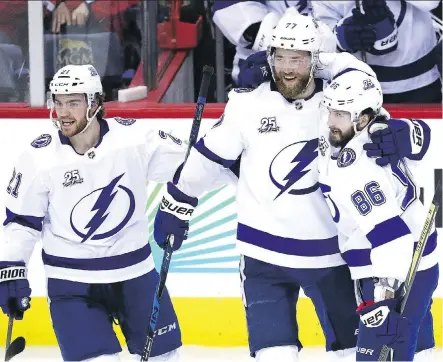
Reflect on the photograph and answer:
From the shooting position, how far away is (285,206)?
3.89 m

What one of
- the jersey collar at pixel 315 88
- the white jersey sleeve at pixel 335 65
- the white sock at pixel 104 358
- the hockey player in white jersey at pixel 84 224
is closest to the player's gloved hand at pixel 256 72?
the jersey collar at pixel 315 88

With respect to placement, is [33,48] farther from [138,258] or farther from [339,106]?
[339,106]

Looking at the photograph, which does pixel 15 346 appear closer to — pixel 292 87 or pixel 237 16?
pixel 292 87

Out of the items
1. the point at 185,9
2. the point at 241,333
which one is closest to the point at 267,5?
the point at 185,9

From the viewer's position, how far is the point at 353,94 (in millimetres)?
3783

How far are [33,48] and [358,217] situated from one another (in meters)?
1.74

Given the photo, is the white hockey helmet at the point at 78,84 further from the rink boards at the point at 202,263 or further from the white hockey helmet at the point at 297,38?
the rink boards at the point at 202,263

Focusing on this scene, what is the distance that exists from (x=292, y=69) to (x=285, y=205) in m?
0.37

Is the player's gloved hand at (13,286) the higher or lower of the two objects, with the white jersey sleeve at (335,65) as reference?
lower

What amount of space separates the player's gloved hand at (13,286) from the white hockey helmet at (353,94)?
967 millimetres

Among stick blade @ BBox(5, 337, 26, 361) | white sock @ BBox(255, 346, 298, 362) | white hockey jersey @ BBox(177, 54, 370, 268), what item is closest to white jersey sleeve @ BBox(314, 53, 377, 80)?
white hockey jersey @ BBox(177, 54, 370, 268)

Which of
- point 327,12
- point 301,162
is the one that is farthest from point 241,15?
point 301,162

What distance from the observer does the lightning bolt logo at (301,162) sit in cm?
388

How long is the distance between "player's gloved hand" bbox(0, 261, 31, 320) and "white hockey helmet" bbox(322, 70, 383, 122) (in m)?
0.97
